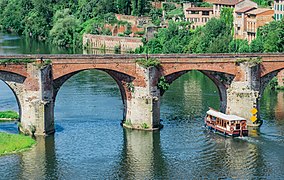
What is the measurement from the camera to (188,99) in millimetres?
97625

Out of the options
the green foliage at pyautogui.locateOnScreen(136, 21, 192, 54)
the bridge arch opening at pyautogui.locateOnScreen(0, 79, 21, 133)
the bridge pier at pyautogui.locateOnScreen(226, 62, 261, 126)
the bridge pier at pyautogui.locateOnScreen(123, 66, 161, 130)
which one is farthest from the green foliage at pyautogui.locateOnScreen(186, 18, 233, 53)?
the bridge pier at pyautogui.locateOnScreen(123, 66, 161, 130)

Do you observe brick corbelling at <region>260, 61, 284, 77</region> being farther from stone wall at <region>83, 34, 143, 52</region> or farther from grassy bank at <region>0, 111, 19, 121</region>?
stone wall at <region>83, 34, 143, 52</region>

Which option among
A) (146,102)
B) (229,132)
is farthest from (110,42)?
(229,132)

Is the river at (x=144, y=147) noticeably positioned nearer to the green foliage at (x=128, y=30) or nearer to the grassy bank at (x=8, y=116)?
the grassy bank at (x=8, y=116)

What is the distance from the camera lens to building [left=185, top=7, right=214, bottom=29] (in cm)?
15075

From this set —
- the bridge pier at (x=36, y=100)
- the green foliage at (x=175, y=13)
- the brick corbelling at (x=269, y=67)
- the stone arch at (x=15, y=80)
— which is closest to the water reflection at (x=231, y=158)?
the brick corbelling at (x=269, y=67)

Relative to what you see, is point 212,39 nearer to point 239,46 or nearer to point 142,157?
point 239,46

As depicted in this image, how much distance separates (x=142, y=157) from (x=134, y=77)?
1187 centimetres

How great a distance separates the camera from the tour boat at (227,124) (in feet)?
257

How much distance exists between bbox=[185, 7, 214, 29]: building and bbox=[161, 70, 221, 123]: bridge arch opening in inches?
1436

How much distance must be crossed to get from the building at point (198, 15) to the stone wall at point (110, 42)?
1149cm

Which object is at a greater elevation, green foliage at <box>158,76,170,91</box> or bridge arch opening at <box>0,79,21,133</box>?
green foliage at <box>158,76,170,91</box>

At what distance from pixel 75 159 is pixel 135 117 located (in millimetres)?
12431

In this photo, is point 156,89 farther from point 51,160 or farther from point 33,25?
point 33,25
